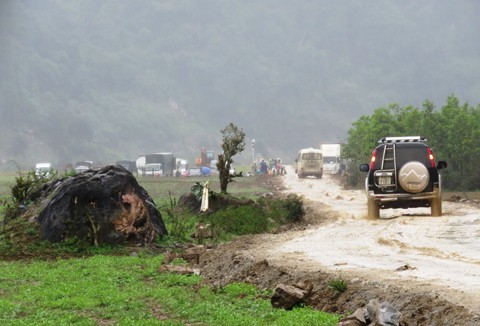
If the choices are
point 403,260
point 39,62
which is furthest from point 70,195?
point 39,62

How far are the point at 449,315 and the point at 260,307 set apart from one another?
314cm

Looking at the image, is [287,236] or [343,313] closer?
[343,313]

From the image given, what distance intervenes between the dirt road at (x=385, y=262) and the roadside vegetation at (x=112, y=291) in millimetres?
815

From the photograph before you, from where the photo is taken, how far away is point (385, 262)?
13742mm

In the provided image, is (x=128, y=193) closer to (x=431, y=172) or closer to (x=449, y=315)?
(x=431, y=172)

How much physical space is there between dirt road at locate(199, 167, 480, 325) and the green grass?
2.76 feet

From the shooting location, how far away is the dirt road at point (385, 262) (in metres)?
9.72

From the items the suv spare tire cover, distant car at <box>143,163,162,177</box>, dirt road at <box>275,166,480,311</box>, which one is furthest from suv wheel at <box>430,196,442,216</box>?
distant car at <box>143,163,162,177</box>

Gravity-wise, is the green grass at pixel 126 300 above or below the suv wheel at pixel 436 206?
below

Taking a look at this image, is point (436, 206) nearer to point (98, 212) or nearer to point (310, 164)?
point (98, 212)

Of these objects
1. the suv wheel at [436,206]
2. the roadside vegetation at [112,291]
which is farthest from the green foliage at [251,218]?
the suv wheel at [436,206]

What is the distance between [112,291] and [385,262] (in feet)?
16.4

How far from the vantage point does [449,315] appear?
888 centimetres

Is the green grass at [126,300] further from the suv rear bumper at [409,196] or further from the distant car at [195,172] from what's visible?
the distant car at [195,172]
